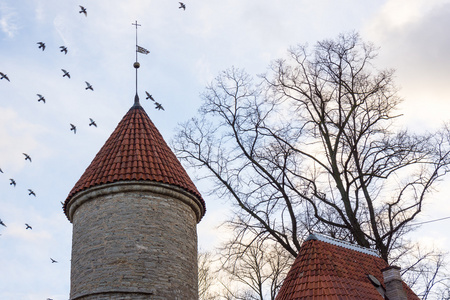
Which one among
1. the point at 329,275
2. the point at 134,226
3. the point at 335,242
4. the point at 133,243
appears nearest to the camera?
the point at 133,243

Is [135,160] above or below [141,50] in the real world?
below

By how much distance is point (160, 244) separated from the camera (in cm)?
1366

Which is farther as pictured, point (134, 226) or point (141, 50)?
point (141, 50)

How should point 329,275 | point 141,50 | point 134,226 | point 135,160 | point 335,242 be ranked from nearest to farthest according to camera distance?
1. point 134,226
2. point 329,275
3. point 135,160
4. point 335,242
5. point 141,50

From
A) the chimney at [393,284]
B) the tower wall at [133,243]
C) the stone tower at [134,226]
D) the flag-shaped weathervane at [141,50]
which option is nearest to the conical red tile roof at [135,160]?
the stone tower at [134,226]

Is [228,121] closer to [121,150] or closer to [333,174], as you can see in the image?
[333,174]

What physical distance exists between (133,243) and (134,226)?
435 millimetres

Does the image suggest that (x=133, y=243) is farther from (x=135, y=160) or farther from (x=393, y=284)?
(x=393, y=284)

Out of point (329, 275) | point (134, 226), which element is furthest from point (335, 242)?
point (134, 226)

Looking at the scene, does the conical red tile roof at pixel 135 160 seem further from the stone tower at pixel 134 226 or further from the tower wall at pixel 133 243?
the tower wall at pixel 133 243

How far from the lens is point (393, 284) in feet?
49.3

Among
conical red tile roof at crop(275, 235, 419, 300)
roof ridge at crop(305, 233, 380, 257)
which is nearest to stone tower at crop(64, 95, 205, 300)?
conical red tile roof at crop(275, 235, 419, 300)

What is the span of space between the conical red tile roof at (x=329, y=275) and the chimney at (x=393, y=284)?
1.11 ft

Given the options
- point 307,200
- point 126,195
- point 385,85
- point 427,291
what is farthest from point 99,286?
point 385,85
